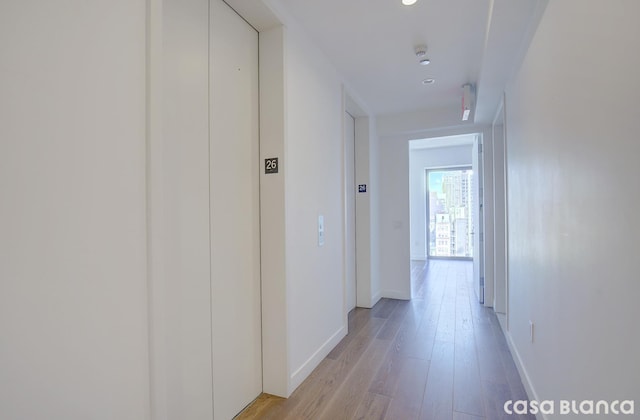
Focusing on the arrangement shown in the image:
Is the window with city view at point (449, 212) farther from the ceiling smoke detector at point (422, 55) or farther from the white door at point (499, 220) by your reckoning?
the ceiling smoke detector at point (422, 55)

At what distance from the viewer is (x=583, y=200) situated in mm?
1179

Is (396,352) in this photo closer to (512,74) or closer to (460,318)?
(460,318)

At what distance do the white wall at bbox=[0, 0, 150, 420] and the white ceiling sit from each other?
49.9 inches

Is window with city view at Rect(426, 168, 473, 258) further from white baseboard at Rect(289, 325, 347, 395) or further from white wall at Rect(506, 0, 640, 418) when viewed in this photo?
white wall at Rect(506, 0, 640, 418)


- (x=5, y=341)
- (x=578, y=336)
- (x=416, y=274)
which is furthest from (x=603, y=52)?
(x=416, y=274)

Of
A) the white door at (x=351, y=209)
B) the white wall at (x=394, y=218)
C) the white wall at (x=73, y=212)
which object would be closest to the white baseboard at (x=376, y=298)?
the white wall at (x=394, y=218)

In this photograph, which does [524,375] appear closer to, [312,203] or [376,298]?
[312,203]

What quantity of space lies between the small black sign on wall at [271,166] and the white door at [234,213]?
2.7 inches

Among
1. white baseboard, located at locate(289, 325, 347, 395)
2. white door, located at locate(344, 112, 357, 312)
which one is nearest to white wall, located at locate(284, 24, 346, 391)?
white baseboard, located at locate(289, 325, 347, 395)

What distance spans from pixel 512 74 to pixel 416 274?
4585mm

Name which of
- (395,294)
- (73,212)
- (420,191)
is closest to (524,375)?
(395,294)

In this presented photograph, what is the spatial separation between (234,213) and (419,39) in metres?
2.06

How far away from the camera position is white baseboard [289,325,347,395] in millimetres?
2226

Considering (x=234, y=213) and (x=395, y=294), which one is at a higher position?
(x=234, y=213)
